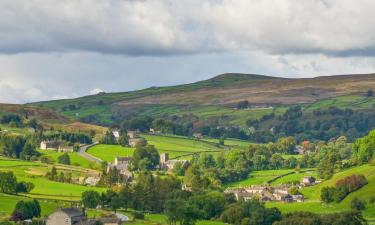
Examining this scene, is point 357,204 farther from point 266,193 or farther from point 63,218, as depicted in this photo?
point 63,218

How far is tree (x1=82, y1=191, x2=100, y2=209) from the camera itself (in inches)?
5010

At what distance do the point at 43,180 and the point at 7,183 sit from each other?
17240 millimetres

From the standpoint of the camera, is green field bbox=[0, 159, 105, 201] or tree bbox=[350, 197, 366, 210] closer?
tree bbox=[350, 197, 366, 210]

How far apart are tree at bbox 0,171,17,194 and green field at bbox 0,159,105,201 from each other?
2868mm

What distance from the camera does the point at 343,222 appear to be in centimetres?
10844

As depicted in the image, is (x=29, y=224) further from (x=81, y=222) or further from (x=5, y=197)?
(x=5, y=197)

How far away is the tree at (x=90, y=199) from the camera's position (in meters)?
127

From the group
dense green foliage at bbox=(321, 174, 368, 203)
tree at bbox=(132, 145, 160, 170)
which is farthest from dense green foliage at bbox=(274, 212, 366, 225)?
tree at bbox=(132, 145, 160, 170)

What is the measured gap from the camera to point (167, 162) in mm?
193625

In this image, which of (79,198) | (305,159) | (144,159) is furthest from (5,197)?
(305,159)

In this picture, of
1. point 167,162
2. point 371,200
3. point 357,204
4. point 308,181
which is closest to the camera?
point 357,204

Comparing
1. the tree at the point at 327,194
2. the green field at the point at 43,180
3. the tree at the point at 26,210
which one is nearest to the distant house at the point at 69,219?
the tree at the point at 26,210

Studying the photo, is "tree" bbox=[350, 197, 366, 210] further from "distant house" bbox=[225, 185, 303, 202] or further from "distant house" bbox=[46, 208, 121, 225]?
"distant house" bbox=[46, 208, 121, 225]

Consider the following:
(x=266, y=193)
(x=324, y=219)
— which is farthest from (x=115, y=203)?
(x=266, y=193)
